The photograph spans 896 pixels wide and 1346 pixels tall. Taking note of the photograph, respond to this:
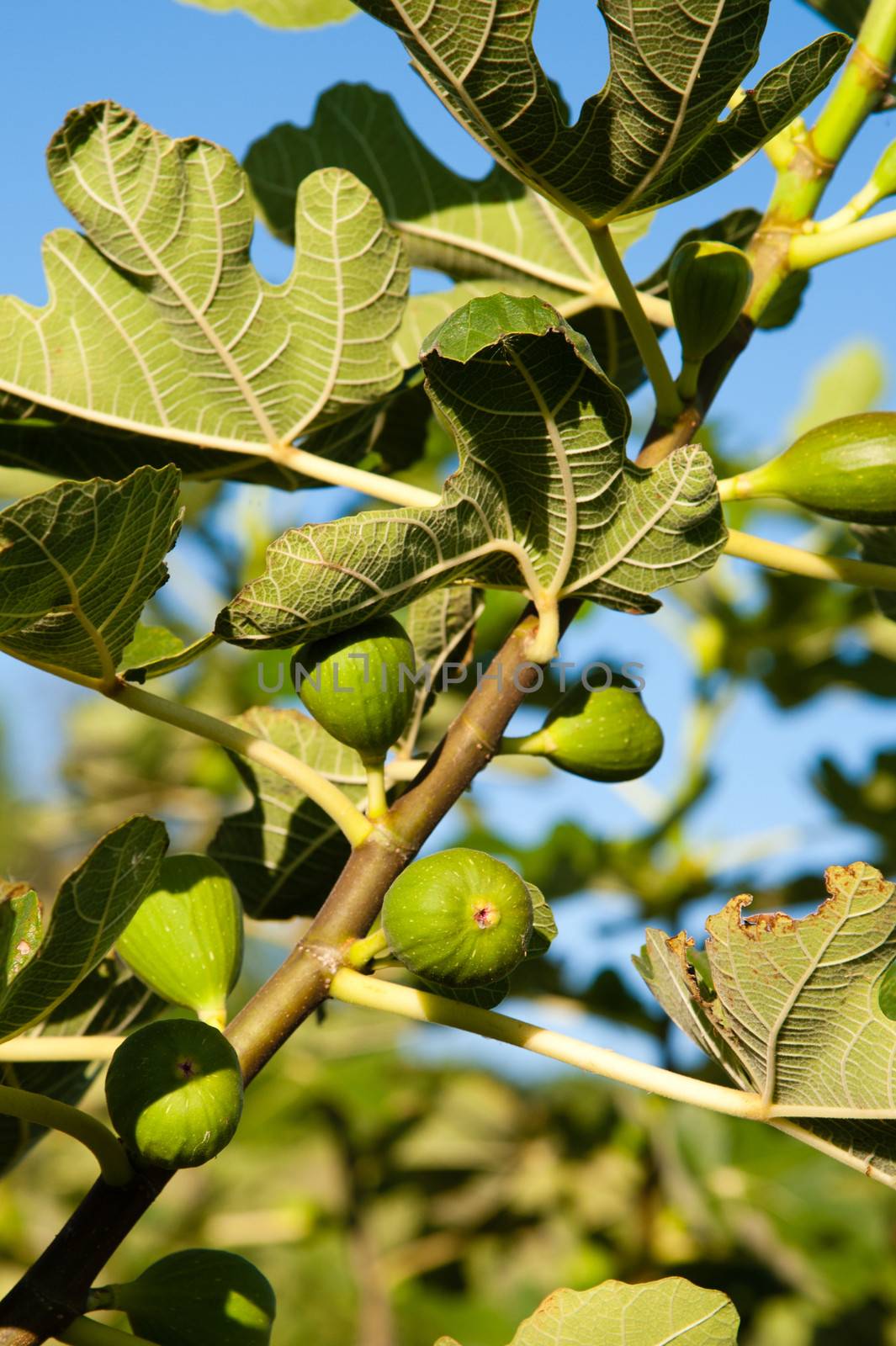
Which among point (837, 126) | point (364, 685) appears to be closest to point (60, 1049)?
point (364, 685)

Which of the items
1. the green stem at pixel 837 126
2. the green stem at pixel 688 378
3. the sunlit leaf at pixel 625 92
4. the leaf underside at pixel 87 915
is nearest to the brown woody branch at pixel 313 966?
the leaf underside at pixel 87 915

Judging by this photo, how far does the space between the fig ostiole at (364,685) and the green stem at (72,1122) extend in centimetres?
29

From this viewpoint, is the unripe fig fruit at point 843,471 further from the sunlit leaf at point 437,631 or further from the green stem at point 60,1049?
the green stem at point 60,1049

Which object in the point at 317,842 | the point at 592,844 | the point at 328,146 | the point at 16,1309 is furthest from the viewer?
the point at 592,844

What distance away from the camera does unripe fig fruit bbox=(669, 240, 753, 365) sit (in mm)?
971

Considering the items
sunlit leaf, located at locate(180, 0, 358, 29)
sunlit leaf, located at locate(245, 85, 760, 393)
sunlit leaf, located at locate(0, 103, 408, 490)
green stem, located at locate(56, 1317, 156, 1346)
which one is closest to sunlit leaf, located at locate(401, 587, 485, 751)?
sunlit leaf, located at locate(0, 103, 408, 490)

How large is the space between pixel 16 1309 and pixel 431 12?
Answer: 0.92m

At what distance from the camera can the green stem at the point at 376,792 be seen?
37.0 inches

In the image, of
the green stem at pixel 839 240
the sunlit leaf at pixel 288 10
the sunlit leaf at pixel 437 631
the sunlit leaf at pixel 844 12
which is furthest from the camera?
the sunlit leaf at pixel 288 10

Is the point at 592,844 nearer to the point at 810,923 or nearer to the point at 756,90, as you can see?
the point at 810,923

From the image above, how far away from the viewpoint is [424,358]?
2.76ft

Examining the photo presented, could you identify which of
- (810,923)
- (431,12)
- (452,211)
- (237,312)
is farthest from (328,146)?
(810,923)

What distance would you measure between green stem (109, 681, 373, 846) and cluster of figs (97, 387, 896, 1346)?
0.04 metres

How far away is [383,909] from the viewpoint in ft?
2.90
